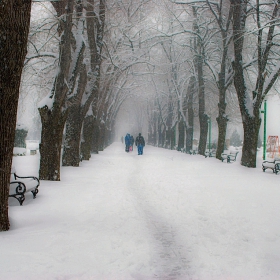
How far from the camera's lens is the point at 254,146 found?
50.4 feet

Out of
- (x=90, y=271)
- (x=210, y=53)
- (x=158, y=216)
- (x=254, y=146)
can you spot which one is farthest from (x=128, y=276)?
(x=210, y=53)

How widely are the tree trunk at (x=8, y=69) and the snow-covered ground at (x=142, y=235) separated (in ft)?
2.73

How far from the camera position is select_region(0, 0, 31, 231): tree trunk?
468 centimetres

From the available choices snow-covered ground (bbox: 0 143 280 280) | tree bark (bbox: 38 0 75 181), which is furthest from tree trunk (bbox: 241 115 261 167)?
tree bark (bbox: 38 0 75 181)

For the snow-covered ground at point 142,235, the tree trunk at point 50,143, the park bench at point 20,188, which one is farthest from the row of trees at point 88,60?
the park bench at point 20,188

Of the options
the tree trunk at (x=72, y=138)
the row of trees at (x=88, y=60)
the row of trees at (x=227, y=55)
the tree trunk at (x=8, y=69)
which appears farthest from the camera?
the row of trees at (x=227, y=55)

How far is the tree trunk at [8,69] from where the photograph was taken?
184 inches

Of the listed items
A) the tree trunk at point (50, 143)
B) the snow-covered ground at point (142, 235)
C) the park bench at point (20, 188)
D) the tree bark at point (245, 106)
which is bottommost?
the snow-covered ground at point (142, 235)

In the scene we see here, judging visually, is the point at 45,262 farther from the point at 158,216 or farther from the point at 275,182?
the point at 275,182

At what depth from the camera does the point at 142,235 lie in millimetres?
5047

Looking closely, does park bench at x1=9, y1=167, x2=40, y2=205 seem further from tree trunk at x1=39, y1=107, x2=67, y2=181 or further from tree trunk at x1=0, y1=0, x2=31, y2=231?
tree trunk at x1=39, y1=107, x2=67, y2=181

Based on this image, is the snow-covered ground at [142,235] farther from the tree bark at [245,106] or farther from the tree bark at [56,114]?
the tree bark at [245,106]

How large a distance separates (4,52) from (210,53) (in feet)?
65.3

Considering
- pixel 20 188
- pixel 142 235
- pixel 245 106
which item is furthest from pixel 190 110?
pixel 142 235
